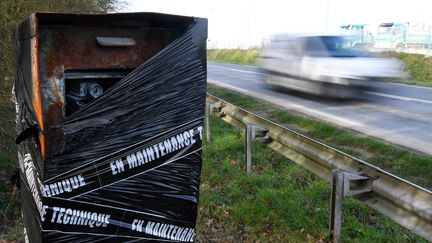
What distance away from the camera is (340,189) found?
12.2ft

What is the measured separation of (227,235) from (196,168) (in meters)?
1.85

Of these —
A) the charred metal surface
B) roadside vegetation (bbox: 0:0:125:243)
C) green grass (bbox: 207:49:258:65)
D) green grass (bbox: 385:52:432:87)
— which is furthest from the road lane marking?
green grass (bbox: 207:49:258:65)

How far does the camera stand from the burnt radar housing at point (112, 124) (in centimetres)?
237

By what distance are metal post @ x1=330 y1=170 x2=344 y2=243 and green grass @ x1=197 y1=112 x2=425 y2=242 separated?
316 millimetres

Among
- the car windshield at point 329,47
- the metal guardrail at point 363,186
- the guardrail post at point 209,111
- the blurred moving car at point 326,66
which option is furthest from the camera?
the car windshield at point 329,47

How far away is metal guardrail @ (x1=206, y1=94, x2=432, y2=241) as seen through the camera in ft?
10.0

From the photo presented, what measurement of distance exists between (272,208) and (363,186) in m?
1.37

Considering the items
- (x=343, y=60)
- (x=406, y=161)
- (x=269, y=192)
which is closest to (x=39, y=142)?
(x=269, y=192)

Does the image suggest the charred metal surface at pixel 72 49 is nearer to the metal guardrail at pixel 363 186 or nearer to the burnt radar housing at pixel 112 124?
the burnt radar housing at pixel 112 124

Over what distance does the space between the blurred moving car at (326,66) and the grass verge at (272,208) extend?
240 inches

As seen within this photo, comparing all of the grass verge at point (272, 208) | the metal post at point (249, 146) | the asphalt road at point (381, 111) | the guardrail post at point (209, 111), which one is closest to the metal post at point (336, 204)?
the grass verge at point (272, 208)

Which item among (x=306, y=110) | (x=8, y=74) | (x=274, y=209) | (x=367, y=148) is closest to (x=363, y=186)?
(x=274, y=209)

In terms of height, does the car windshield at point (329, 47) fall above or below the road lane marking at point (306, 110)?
above

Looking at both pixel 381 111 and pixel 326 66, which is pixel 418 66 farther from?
pixel 381 111
